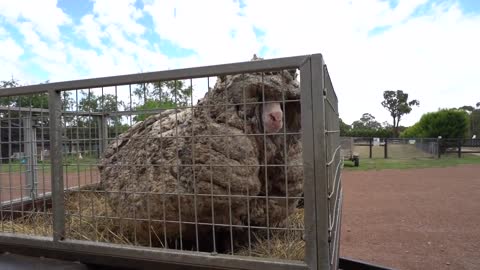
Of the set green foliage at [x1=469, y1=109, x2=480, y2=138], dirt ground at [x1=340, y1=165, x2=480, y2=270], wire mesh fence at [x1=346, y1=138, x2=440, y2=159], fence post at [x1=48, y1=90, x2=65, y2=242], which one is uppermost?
green foliage at [x1=469, y1=109, x2=480, y2=138]

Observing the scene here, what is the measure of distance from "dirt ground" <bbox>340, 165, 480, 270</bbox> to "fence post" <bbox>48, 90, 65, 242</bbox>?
388 cm

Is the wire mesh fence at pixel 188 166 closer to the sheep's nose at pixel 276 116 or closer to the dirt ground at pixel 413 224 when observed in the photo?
the sheep's nose at pixel 276 116

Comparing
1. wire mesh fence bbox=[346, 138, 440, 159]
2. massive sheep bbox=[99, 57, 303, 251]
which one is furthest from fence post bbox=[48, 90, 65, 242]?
wire mesh fence bbox=[346, 138, 440, 159]

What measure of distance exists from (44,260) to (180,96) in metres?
1.35

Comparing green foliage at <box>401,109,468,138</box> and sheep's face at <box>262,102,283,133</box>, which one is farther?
green foliage at <box>401,109,468,138</box>

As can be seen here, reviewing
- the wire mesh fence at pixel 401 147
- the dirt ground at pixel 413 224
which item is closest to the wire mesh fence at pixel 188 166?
the dirt ground at pixel 413 224

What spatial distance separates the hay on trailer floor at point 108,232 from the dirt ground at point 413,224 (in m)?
2.75

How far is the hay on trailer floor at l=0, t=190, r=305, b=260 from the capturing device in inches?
97.7

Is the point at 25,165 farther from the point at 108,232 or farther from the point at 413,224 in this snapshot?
the point at 413,224

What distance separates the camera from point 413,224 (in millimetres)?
7207

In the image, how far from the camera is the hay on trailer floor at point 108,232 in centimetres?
248

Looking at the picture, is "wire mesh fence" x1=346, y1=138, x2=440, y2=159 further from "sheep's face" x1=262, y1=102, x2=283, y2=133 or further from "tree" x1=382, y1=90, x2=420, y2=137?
"tree" x1=382, y1=90, x2=420, y2=137

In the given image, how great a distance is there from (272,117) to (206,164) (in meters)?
0.52

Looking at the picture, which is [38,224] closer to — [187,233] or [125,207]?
[125,207]
